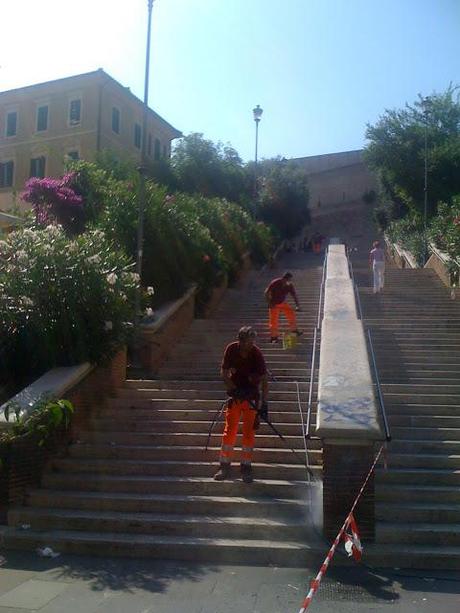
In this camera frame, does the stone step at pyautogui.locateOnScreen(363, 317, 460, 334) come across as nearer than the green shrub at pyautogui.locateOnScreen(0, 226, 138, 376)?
No

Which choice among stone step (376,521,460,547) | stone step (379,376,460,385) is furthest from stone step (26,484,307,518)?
stone step (379,376,460,385)

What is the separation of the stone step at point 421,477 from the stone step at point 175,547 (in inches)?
59.8

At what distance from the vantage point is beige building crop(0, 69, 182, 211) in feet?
134

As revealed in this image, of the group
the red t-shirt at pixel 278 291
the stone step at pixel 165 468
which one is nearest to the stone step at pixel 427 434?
the stone step at pixel 165 468

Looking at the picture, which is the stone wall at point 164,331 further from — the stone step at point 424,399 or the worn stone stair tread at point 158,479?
the worn stone stair tread at point 158,479

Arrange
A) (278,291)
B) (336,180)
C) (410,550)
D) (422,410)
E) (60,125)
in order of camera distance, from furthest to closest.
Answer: (336,180)
(60,125)
(278,291)
(422,410)
(410,550)

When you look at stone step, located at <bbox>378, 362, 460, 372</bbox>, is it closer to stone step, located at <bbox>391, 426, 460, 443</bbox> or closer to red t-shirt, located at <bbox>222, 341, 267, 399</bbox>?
stone step, located at <bbox>391, 426, 460, 443</bbox>

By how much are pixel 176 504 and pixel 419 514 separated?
2304 millimetres

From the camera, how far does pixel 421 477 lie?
25.5 ft

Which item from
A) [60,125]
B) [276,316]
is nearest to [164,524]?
[276,316]

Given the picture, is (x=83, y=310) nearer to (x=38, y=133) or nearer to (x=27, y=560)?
(x=27, y=560)

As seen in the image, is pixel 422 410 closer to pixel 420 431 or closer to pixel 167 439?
pixel 420 431

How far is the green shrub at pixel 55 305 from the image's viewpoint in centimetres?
971

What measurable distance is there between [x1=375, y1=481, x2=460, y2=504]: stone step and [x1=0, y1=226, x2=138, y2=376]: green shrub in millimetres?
4280
